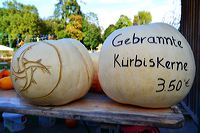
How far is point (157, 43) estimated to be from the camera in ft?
4.05

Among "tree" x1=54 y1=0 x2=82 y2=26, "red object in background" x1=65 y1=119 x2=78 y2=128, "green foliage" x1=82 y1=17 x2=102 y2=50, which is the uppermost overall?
"tree" x1=54 y1=0 x2=82 y2=26

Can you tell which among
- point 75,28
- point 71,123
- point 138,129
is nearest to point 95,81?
point 138,129

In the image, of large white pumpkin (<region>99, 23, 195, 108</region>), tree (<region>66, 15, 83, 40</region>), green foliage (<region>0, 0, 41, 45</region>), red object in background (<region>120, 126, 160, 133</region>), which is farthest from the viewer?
green foliage (<region>0, 0, 41, 45</region>)

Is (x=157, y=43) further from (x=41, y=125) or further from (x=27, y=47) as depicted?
(x=41, y=125)

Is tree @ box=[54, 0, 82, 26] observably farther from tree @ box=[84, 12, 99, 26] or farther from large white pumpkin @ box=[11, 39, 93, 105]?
large white pumpkin @ box=[11, 39, 93, 105]

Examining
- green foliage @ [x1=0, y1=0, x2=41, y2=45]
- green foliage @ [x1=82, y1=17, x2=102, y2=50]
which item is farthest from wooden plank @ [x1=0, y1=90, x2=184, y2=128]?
green foliage @ [x1=0, y1=0, x2=41, y2=45]

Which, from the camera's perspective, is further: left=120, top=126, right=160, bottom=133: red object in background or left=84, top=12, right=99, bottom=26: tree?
left=84, top=12, right=99, bottom=26: tree

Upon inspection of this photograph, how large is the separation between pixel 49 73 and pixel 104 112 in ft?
1.25

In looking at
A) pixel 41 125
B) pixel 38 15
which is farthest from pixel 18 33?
pixel 41 125

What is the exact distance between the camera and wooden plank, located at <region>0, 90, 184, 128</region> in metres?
1.11

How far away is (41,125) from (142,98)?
2.17 metres

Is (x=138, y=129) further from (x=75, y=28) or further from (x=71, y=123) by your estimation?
(x=75, y=28)

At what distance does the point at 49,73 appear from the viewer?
1.30 m

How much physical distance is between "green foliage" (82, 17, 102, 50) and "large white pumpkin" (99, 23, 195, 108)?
2430 centimetres
